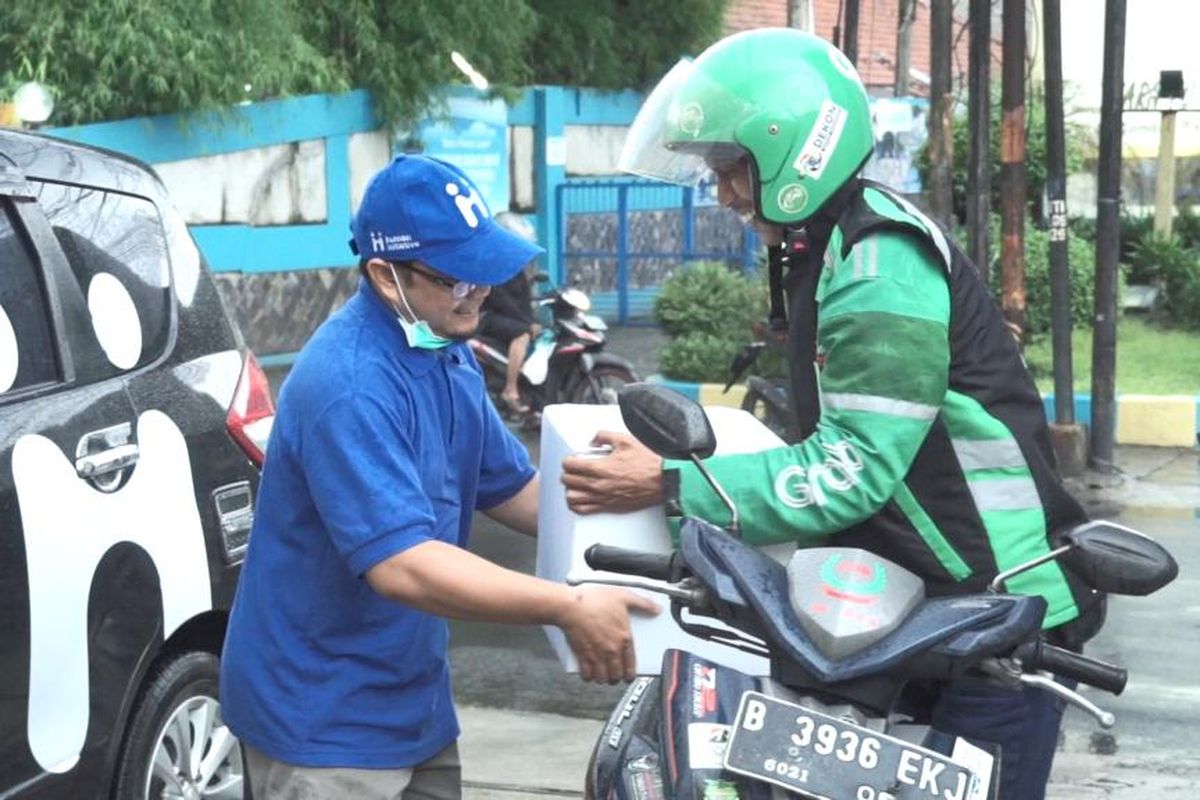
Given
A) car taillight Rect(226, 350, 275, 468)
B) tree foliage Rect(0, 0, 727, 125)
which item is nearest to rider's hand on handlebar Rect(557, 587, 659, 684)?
car taillight Rect(226, 350, 275, 468)

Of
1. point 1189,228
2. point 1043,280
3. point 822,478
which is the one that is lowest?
point 1043,280

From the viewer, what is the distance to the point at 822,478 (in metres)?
2.80

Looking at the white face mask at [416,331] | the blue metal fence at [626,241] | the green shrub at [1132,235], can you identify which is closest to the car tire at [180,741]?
the white face mask at [416,331]

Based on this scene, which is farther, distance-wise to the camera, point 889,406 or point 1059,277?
point 1059,277

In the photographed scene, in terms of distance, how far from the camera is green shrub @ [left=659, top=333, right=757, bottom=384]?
41.8 ft

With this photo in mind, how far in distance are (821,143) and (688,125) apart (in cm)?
20

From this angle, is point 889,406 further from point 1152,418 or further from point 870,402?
point 1152,418

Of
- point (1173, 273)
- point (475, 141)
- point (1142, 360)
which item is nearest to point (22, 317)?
point (1142, 360)

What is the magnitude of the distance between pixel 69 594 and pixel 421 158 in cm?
123

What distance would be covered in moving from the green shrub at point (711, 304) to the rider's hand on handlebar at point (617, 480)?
34.1 feet

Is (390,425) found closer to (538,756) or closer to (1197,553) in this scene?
(538,756)

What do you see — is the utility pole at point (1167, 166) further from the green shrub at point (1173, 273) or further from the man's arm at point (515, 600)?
the man's arm at point (515, 600)

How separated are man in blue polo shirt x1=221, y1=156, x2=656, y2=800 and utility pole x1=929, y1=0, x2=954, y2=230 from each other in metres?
8.43

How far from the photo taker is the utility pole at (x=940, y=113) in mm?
11148
